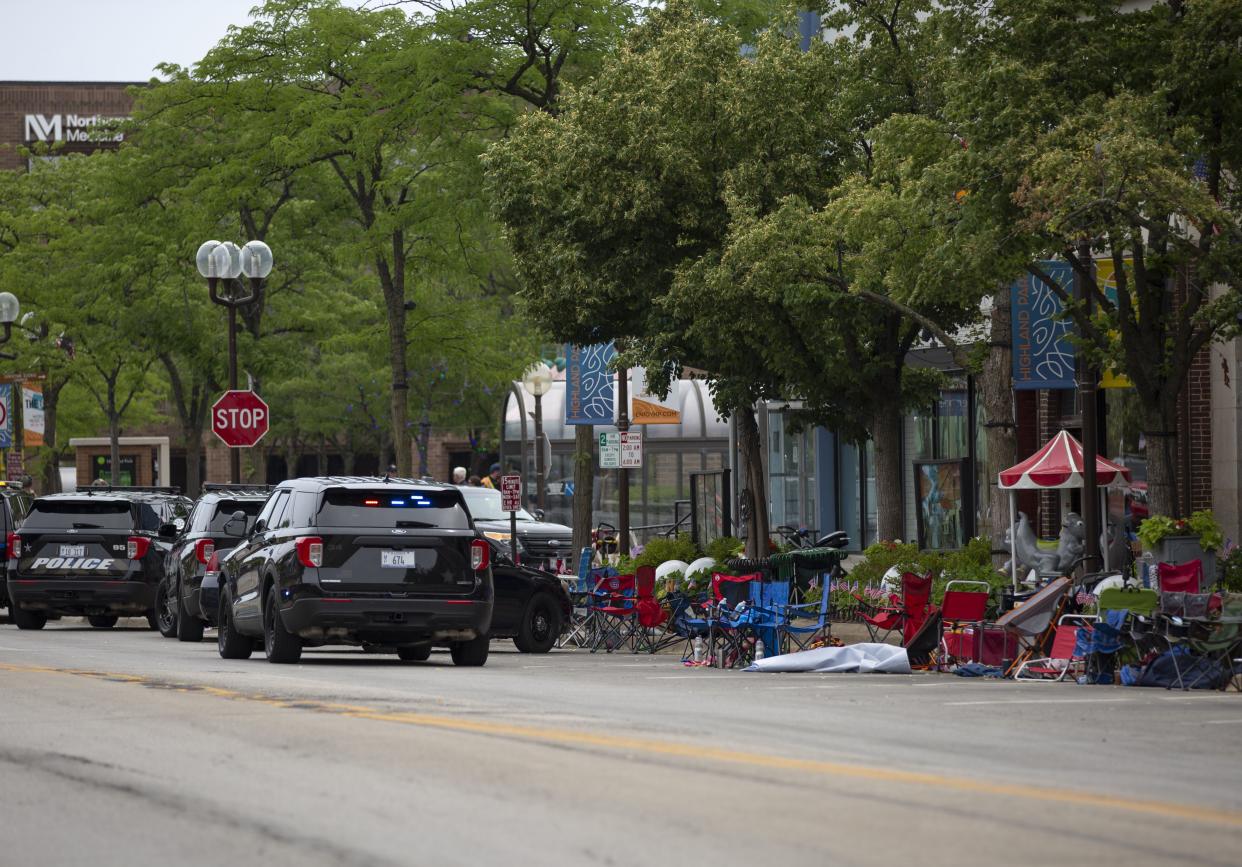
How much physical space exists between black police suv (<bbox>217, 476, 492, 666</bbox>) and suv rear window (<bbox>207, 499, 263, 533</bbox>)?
19.8 ft

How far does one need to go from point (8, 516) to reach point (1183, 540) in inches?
678

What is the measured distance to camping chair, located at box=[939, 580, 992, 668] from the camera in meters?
20.6

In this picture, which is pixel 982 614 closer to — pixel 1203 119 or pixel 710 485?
pixel 1203 119

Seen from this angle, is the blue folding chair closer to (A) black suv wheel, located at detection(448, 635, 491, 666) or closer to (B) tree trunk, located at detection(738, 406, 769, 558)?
(B) tree trunk, located at detection(738, 406, 769, 558)

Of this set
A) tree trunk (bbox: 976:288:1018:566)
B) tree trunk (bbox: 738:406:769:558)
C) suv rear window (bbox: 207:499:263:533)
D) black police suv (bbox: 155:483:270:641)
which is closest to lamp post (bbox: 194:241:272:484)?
black police suv (bbox: 155:483:270:641)

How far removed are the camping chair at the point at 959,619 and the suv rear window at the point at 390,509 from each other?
16.2ft

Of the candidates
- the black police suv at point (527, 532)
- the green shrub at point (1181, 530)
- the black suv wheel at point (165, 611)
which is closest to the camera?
the green shrub at point (1181, 530)

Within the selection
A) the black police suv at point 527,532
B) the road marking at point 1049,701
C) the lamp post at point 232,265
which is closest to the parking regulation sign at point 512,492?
the black police suv at point 527,532

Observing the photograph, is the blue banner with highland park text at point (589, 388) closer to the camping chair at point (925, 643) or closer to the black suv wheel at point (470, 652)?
the camping chair at point (925, 643)

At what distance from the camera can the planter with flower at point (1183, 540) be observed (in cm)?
2158

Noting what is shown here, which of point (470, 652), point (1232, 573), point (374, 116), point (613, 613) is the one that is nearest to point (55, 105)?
point (374, 116)

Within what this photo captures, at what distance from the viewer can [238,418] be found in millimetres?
31438

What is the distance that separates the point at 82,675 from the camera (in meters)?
17.5

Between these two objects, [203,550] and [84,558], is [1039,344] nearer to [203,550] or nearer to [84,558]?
[203,550]
